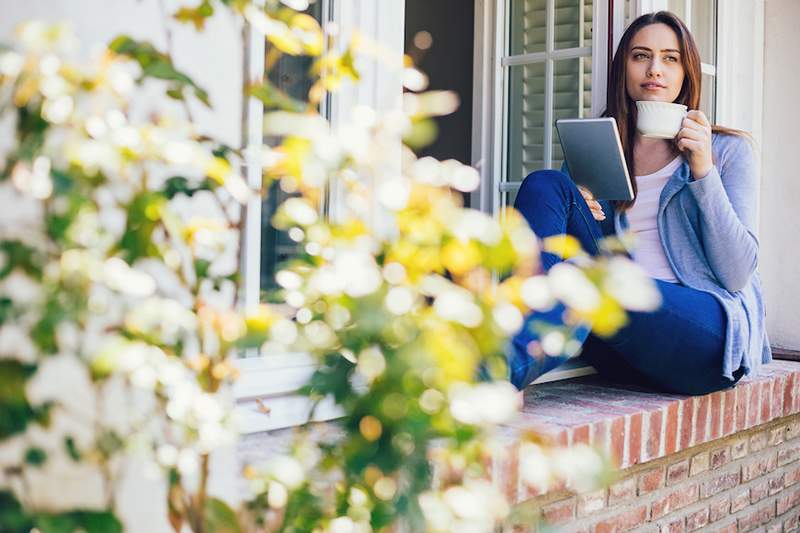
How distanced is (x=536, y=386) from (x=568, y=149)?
0.64 meters

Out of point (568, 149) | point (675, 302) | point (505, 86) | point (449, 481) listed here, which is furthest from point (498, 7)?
point (449, 481)

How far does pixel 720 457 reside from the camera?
2.73 m

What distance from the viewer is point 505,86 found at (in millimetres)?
3482

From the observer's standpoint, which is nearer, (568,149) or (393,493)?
(393,493)

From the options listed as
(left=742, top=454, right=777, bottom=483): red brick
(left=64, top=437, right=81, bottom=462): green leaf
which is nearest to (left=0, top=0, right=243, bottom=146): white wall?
(left=64, top=437, right=81, bottom=462): green leaf

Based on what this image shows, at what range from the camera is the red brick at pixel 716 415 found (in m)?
2.59

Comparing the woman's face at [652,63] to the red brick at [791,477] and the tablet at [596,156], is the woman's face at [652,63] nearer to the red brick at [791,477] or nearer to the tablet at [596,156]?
the tablet at [596,156]

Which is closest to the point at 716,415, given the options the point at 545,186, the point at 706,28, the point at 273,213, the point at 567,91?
the point at 545,186

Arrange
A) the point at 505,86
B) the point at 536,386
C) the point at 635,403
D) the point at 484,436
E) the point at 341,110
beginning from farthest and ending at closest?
the point at 505,86 < the point at 536,386 < the point at 635,403 < the point at 341,110 < the point at 484,436

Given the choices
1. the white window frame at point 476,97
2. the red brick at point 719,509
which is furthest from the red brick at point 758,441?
the white window frame at point 476,97

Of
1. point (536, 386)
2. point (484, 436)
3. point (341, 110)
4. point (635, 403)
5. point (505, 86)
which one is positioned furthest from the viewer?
point (505, 86)

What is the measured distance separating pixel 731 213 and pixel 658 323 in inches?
14.4

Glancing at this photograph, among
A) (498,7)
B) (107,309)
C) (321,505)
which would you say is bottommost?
(321,505)

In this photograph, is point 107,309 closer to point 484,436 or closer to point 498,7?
point 484,436
